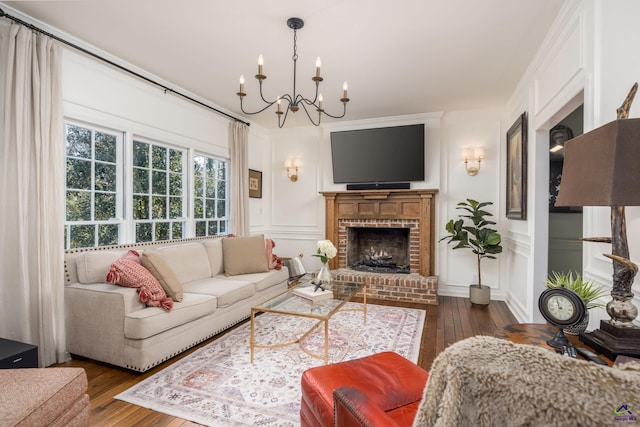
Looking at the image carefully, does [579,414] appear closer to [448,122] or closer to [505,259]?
[505,259]

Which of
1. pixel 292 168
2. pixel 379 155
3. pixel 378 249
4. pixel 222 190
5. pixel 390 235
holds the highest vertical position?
pixel 379 155

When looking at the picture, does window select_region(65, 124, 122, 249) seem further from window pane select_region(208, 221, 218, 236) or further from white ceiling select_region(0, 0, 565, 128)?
window pane select_region(208, 221, 218, 236)

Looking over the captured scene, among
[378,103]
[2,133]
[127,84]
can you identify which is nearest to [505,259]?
[378,103]

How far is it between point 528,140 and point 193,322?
12.1ft

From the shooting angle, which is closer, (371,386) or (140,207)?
(371,386)

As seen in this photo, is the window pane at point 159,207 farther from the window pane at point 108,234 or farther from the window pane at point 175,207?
the window pane at point 108,234

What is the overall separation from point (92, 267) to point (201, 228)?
5.92 feet

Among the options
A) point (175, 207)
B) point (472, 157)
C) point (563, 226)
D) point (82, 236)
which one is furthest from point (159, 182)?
point (563, 226)

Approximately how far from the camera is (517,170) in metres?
3.66

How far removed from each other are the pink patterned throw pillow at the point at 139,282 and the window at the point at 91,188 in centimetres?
75

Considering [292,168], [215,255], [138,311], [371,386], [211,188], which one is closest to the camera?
[371,386]

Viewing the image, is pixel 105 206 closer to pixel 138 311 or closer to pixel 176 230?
pixel 176 230

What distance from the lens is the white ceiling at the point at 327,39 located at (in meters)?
2.37

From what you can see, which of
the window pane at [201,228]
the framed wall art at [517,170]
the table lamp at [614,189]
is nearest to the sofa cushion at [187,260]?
the window pane at [201,228]
